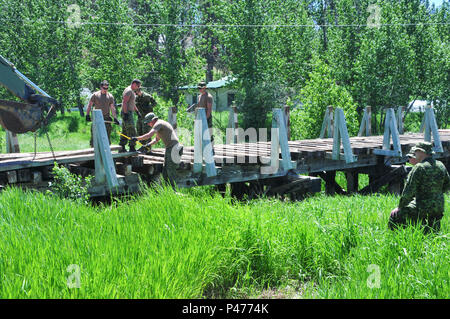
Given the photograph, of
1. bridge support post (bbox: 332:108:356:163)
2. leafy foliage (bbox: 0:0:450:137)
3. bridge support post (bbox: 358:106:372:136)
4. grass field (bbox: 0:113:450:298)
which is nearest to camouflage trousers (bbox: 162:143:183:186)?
grass field (bbox: 0:113:450:298)

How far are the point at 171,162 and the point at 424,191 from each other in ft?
14.2

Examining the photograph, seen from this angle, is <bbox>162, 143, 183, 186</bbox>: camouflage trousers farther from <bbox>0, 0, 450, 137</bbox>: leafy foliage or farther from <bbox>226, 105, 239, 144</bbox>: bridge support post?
<bbox>0, 0, 450, 137</bbox>: leafy foliage

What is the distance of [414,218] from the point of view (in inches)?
241

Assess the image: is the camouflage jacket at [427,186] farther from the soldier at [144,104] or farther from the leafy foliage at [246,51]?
the leafy foliage at [246,51]

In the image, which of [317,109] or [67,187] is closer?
[67,187]

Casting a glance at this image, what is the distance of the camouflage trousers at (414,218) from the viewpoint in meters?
6.07

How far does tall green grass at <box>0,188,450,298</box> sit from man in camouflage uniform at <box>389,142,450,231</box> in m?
0.24

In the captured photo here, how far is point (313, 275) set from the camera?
5785 mm

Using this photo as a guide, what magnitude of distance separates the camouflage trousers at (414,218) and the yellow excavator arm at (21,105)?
5.92m

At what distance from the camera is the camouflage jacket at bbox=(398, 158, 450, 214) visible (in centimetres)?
582

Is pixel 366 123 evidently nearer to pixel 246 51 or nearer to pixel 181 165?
pixel 181 165

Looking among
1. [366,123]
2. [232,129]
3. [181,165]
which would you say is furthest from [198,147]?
[366,123]

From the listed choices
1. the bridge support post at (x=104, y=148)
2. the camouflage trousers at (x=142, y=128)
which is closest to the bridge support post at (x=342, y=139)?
the camouflage trousers at (x=142, y=128)
